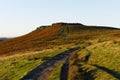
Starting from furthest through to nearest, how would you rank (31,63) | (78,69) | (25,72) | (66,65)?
(31,63)
(66,65)
(25,72)
(78,69)

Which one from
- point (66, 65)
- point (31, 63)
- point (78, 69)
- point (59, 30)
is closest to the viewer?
point (78, 69)

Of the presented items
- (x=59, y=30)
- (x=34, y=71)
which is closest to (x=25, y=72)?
(x=34, y=71)

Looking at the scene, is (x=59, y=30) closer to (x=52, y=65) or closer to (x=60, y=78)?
(x=52, y=65)

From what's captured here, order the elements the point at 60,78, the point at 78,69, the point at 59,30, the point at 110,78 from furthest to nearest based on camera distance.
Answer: the point at 59,30
the point at 78,69
the point at 60,78
the point at 110,78

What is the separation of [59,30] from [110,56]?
8707 cm

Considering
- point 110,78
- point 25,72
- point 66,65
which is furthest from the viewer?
point 66,65

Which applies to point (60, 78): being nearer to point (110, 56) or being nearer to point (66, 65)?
point (66, 65)

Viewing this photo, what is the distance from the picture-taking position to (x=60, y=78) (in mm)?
37656

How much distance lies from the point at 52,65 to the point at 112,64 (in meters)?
11.1

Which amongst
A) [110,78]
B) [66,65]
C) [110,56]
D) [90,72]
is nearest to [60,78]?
[90,72]

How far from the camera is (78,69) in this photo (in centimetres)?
4166

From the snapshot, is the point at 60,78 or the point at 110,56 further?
the point at 110,56

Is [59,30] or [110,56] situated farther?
[59,30]

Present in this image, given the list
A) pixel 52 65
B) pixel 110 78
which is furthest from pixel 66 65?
pixel 110 78
